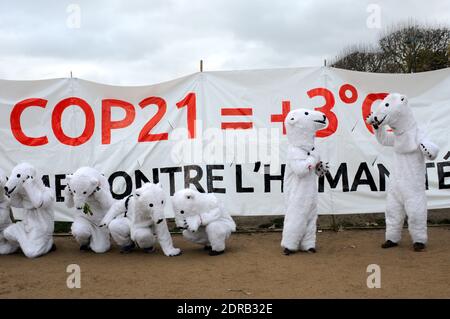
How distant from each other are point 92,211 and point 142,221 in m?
0.77

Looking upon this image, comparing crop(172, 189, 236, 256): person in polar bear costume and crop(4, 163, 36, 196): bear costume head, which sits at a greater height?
crop(4, 163, 36, 196): bear costume head

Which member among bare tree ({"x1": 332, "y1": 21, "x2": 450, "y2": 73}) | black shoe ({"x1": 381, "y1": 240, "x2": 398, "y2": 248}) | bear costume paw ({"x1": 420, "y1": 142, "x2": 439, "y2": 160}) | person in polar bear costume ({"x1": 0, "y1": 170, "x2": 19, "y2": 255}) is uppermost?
bare tree ({"x1": 332, "y1": 21, "x2": 450, "y2": 73})

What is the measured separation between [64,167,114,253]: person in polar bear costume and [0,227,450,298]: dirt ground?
157 millimetres

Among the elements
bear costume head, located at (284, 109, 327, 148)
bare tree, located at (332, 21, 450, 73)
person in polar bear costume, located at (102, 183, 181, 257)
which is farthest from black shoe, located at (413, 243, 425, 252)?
bare tree, located at (332, 21, 450, 73)

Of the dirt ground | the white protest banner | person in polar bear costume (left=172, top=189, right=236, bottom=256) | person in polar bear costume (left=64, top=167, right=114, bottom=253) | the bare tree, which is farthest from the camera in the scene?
the bare tree

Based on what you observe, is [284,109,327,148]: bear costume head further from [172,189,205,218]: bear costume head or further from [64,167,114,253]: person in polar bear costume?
[64,167,114,253]: person in polar bear costume

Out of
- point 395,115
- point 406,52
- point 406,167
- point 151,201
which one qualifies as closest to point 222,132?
point 151,201

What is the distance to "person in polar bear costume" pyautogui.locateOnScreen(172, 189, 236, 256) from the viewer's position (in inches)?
204

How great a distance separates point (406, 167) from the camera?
5.27 metres

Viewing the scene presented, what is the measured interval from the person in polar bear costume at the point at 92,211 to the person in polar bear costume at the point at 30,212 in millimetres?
286

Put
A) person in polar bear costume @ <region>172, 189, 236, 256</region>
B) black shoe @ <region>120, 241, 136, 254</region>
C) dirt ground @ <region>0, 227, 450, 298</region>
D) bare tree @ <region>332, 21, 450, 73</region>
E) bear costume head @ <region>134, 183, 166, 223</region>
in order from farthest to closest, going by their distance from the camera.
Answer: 1. bare tree @ <region>332, 21, 450, 73</region>
2. black shoe @ <region>120, 241, 136, 254</region>
3. person in polar bear costume @ <region>172, 189, 236, 256</region>
4. bear costume head @ <region>134, 183, 166, 223</region>
5. dirt ground @ <region>0, 227, 450, 298</region>

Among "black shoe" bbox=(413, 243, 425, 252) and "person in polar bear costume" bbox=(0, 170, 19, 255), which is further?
"person in polar bear costume" bbox=(0, 170, 19, 255)
